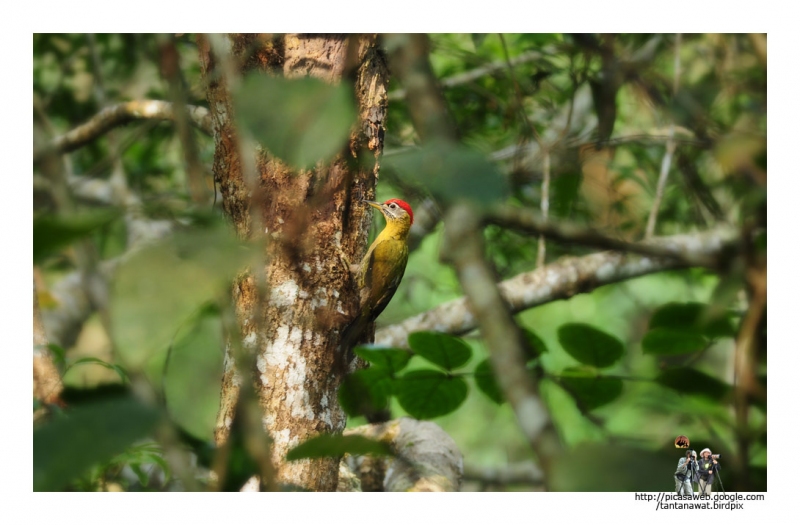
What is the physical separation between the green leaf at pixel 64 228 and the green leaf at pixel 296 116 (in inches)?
2.9

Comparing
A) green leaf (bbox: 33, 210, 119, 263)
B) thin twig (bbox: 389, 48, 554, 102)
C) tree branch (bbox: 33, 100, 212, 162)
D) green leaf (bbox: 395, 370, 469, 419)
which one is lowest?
green leaf (bbox: 395, 370, 469, 419)

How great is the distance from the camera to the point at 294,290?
0.95m

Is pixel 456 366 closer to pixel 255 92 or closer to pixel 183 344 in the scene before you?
pixel 183 344

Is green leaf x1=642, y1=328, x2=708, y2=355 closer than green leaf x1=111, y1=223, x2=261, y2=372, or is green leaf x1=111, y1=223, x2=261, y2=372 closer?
green leaf x1=111, y1=223, x2=261, y2=372

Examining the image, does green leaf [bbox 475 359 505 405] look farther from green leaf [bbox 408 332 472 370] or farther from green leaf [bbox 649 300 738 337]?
green leaf [bbox 649 300 738 337]

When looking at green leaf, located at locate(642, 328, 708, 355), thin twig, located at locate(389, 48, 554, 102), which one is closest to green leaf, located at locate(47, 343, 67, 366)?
green leaf, located at locate(642, 328, 708, 355)

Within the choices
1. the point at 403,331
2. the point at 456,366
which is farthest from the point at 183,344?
the point at 403,331

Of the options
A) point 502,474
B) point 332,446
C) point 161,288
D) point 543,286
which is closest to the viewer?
point 161,288

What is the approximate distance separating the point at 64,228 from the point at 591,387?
57 cm

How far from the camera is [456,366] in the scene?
77 centimetres

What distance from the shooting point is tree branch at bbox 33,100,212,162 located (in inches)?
56.9

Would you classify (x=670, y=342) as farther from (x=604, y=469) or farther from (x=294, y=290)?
(x=294, y=290)

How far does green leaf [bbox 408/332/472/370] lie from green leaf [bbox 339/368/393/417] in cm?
5

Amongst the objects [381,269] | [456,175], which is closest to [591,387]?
[456,175]
